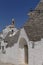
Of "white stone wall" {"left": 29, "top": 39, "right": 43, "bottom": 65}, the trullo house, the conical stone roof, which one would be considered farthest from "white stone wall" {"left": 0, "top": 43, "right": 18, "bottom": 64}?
"white stone wall" {"left": 29, "top": 39, "right": 43, "bottom": 65}

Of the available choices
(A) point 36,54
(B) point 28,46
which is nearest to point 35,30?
(B) point 28,46

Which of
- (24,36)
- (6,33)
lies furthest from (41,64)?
(6,33)

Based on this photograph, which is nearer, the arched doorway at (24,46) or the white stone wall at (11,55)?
the arched doorway at (24,46)

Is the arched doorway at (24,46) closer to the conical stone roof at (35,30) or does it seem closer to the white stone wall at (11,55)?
the white stone wall at (11,55)

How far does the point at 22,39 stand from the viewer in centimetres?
2277

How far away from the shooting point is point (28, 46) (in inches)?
800

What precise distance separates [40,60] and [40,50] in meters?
0.82

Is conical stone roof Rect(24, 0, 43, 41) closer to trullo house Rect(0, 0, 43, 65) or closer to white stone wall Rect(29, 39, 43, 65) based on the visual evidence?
trullo house Rect(0, 0, 43, 65)

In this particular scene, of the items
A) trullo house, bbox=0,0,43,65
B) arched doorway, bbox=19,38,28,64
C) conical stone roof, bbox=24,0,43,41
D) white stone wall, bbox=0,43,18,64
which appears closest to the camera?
trullo house, bbox=0,0,43,65

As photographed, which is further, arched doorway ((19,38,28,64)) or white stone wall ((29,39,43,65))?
arched doorway ((19,38,28,64))

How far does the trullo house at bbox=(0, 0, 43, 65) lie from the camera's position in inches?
733

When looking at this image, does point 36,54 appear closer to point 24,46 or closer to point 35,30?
point 35,30

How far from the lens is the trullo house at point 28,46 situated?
18625mm

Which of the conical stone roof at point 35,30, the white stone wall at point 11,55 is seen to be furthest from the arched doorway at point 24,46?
the conical stone roof at point 35,30
